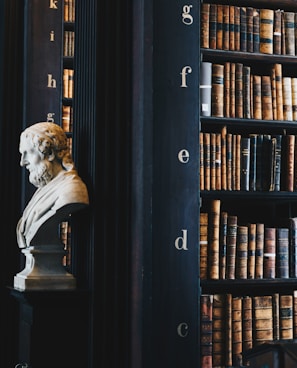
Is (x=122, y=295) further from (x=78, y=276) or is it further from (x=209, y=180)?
(x=209, y=180)

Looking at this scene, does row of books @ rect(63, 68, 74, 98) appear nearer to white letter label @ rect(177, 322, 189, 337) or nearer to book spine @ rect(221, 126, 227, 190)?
book spine @ rect(221, 126, 227, 190)

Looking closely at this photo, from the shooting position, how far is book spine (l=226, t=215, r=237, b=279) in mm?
3555

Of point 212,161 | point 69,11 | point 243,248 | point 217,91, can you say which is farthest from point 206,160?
point 69,11

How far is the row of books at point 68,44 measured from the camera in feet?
15.4

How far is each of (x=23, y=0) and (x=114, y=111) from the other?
78.6 inches

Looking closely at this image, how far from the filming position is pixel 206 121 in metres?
3.58

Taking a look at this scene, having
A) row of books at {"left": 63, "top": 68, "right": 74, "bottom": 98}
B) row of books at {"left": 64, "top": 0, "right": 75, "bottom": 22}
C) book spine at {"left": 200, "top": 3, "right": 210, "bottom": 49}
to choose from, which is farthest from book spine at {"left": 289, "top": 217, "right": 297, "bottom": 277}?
row of books at {"left": 64, "top": 0, "right": 75, "bottom": 22}

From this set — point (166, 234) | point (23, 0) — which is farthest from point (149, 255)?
point (23, 0)

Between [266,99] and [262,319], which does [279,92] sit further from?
[262,319]

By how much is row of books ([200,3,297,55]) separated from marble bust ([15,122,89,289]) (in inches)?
34.7

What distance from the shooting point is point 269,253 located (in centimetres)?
365

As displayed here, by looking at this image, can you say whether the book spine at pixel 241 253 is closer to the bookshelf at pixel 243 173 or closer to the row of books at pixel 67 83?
the bookshelf at pixel 243 173

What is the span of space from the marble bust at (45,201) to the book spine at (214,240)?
685 millimetres

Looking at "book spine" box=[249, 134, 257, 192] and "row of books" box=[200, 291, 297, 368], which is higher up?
"book spine" box=[249, 134, 257, 192]
